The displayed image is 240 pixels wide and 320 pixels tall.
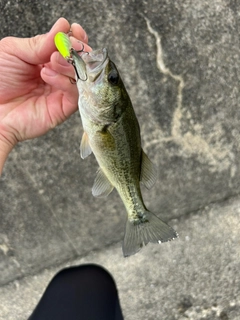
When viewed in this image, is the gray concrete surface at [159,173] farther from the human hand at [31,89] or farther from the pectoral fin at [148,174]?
the pectoral fin at [148,174]

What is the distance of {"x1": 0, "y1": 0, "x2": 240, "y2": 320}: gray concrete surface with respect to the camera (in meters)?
2.28

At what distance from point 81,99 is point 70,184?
1.08 metres

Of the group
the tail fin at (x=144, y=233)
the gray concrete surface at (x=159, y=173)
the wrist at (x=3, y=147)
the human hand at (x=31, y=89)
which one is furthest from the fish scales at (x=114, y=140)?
the gray concrete surface at (x=159, y=173)

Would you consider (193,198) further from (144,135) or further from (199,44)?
(199,44)

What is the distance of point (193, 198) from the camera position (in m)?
2.69

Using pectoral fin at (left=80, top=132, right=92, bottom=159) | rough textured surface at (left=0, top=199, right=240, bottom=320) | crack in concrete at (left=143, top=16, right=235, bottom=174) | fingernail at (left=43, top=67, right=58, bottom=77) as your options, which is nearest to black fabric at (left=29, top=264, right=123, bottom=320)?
rough textured surface at (left=0, top=199, right=240, bottom=320)

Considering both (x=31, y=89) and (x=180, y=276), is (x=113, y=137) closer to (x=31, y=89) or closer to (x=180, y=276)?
(x=31, y=89)

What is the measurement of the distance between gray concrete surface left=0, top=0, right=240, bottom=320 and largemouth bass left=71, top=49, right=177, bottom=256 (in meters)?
0.74

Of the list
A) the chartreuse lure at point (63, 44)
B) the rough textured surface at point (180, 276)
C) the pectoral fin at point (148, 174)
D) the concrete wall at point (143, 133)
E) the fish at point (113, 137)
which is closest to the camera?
the chartreuse lure at point (63, 44)

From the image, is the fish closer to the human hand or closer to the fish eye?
the fish eye

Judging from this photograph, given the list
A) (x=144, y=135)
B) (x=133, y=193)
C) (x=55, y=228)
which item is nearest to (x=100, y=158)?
(x=133, y=193)

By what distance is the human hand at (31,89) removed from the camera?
1586 mm

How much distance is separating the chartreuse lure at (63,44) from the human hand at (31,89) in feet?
0.47

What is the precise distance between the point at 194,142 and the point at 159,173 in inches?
12.4
